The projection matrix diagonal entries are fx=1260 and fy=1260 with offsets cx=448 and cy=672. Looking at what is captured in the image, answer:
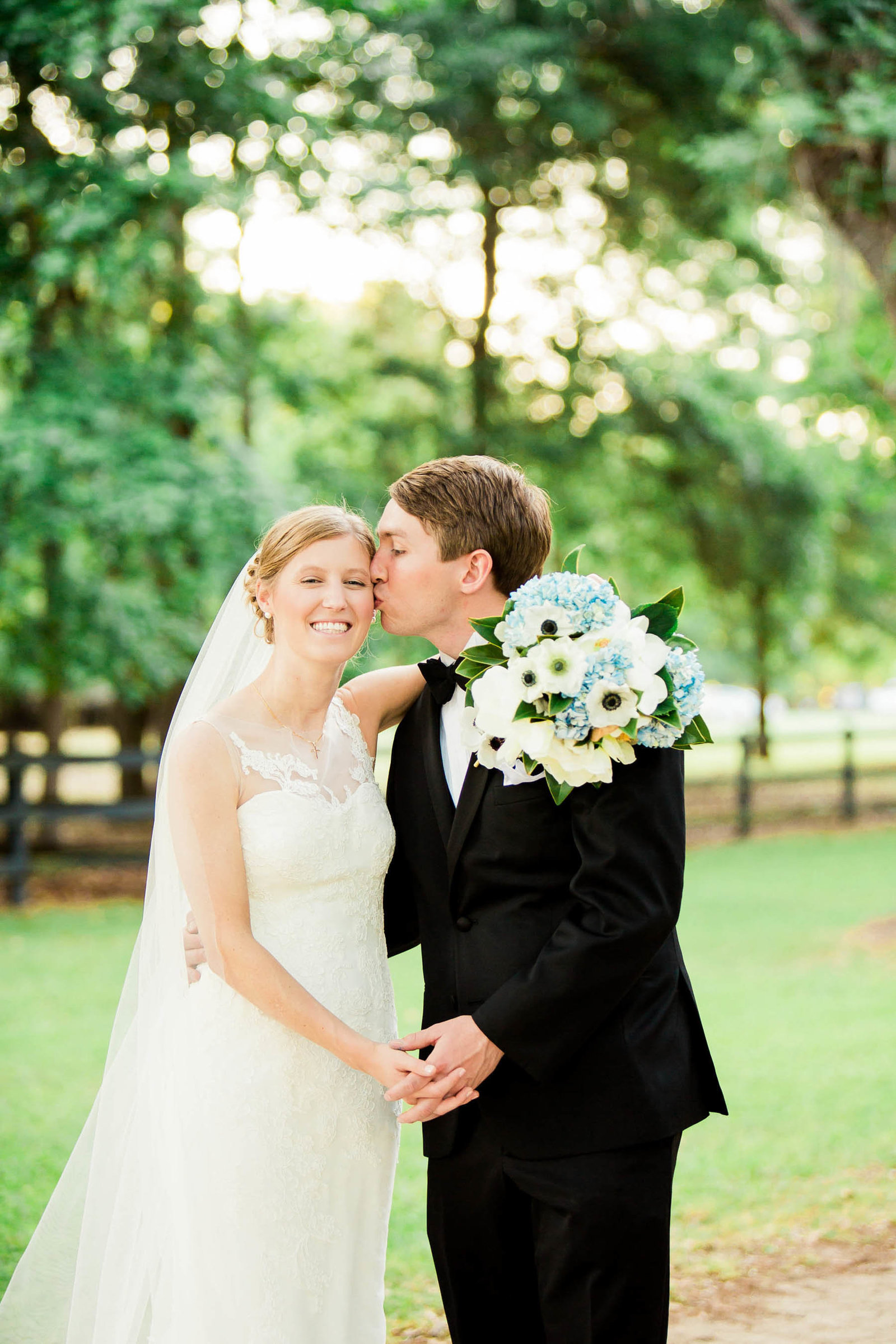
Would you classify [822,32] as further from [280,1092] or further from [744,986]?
[280,1092]

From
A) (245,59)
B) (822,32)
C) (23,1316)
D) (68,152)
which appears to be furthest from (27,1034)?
(822,32)

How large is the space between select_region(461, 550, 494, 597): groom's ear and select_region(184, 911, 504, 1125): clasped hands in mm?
954

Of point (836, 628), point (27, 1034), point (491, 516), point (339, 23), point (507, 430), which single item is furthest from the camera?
point (836, 628)

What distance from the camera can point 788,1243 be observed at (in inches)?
192

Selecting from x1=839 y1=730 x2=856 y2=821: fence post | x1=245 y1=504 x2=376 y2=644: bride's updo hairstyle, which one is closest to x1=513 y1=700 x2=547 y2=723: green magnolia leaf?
x1=245 y1=504 x2=376 y2=644: bride's updo hairstyle

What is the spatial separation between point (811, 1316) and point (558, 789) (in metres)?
2.80

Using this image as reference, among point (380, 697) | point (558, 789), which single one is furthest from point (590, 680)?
point (380, 697)

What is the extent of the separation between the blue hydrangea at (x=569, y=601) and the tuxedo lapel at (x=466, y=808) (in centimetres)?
36

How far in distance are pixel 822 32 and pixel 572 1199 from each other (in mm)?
8212

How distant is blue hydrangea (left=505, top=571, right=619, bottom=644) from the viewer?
2.44 meters

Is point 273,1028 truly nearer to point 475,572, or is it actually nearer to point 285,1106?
point 285,1106

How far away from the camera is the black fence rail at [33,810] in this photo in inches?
469

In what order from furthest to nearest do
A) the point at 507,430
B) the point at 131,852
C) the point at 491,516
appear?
the point at 507,430
the point at 131,852
the point at 491,516

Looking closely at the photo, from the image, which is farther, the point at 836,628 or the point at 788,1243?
the point at 836,628
